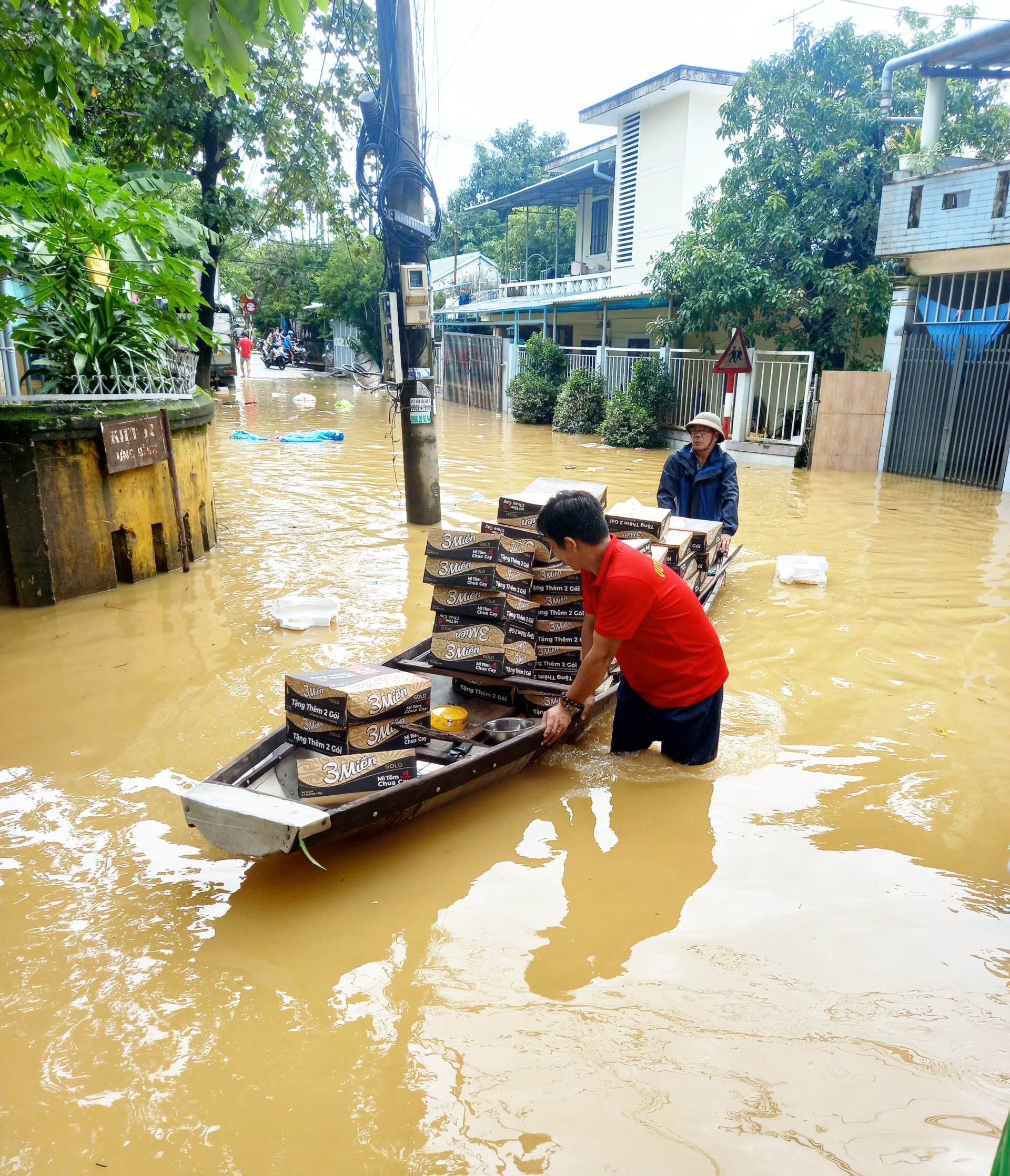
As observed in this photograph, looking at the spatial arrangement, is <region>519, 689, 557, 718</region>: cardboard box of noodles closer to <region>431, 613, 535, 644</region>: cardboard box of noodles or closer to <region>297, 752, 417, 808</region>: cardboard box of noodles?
<region>431, 613, 535, 644</region>: cardboard box of noodles

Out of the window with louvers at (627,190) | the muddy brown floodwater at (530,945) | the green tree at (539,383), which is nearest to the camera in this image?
the muddy brown floodwater at (530,945)

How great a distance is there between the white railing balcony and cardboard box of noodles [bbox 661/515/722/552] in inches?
666

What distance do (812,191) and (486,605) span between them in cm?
1405

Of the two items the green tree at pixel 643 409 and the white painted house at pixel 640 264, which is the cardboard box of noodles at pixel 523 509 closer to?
the white painted house at pixel 640 264

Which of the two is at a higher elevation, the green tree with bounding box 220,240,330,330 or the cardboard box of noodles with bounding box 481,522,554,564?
the green tree with bounding box 220,240,330,330

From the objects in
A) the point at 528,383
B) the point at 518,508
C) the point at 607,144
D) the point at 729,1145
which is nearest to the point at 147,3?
the point at 518,508

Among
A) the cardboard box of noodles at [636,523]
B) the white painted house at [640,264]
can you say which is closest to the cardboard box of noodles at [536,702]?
the cardboard box of noodles at [636,523]

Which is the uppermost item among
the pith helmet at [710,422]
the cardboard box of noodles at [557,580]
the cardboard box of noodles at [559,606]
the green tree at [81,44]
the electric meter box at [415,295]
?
the green tree at [81,44]

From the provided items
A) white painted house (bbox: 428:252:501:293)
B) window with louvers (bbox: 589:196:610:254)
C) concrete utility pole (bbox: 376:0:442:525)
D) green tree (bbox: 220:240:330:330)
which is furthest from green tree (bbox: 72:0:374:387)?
white painted house (bbox: 428:252:501:293)

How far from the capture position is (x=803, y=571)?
8.24 metres

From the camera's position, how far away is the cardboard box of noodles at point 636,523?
574 centimetres

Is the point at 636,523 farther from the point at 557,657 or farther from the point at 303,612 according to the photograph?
the point at 303,612

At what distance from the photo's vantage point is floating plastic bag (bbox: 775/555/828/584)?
26.9 ft

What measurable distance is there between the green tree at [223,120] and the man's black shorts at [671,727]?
32.8 feet
